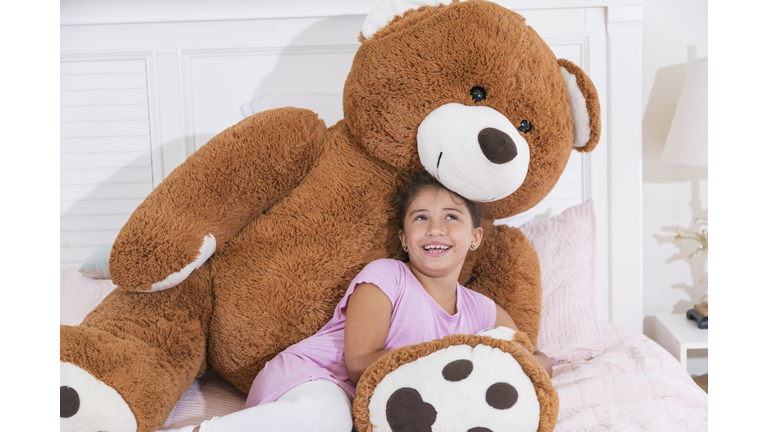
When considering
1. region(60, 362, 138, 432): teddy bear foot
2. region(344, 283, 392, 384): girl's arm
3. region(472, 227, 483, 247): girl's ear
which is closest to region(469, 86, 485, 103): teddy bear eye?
region(472, 227, 483, 247): girl's ear

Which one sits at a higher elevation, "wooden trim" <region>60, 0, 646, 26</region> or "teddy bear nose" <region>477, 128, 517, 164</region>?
Result: "wooden trim" <region>60, 0, 646, 26</region>

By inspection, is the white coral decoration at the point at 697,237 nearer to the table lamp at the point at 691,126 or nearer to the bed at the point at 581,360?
the table lamp at the point at 691,126

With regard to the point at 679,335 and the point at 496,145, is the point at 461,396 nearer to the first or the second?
the point at 496,145

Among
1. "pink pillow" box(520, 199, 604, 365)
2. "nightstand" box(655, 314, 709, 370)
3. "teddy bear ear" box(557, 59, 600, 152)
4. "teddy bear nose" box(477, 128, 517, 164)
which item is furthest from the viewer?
"nightstand" box(655, 314, 709, 370)

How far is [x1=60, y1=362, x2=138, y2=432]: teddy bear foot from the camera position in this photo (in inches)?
29.9

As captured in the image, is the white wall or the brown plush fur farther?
the white wall

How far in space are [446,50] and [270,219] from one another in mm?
500

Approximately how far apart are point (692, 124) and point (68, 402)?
5.60 ft

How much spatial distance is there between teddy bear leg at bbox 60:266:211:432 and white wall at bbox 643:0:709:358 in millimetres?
1534

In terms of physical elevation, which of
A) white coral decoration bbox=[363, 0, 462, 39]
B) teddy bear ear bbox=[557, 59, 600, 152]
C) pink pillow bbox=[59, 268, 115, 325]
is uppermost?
white coral decoration bbox=[363, 0, 462, 39]

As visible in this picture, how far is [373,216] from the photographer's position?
1028mm

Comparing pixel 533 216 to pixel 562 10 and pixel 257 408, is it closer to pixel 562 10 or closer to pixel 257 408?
pixel 562 10

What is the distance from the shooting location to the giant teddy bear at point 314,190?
34.9 inches

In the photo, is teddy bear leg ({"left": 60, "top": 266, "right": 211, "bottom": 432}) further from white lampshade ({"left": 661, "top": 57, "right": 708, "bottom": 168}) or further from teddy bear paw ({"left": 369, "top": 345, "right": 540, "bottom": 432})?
white lampshade ({"left": 661, "top": 57, "right": 708, "bottom": 168})
